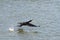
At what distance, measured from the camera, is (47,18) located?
5.08 m

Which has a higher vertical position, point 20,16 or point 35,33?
point 20,16

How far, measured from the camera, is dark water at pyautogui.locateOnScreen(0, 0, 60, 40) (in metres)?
4.29

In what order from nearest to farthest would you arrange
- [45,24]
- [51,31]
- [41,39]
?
[41,39], [51,31], [45,24]

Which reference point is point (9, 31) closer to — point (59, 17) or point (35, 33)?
point (35, 33)

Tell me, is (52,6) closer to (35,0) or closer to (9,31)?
(35,0)

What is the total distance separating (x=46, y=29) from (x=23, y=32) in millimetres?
349

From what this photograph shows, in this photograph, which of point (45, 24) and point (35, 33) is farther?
point (45, 24)

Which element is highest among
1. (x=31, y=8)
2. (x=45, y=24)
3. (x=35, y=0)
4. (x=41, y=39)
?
(x=35, y=0)

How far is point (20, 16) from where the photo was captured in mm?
5180

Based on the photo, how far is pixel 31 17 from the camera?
16.8 ft

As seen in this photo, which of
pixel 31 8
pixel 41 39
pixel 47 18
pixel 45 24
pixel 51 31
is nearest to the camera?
pixel 41 39

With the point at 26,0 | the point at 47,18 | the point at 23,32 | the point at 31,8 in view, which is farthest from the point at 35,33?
the point at 26,0

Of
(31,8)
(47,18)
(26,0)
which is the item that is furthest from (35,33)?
(26,0)

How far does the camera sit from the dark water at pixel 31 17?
429 centimetres
